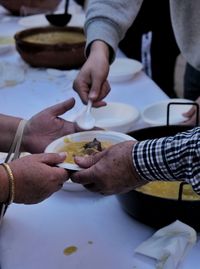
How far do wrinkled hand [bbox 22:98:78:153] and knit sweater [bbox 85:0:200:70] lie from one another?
29cm

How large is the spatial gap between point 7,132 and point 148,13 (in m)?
1.86

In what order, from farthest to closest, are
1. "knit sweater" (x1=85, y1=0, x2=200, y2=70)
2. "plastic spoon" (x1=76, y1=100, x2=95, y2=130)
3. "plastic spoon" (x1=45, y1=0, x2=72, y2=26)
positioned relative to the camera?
"plastic spoon" (x1=45, y1=0, x2=72, y2=26) → "knit sweater" (x1=85, y1=0, x2=200, y2=70) → "plastic spoon" (x1=76, y1=100, x2=95, y2=130)

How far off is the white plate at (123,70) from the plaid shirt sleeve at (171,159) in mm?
1008

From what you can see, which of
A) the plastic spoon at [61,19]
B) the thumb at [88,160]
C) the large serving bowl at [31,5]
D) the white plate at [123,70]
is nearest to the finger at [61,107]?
the thumb at [88,160]

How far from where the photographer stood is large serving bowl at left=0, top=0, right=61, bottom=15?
2.83 metres

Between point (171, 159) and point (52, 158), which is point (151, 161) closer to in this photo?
point (171, 159)

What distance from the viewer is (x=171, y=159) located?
2.47ft

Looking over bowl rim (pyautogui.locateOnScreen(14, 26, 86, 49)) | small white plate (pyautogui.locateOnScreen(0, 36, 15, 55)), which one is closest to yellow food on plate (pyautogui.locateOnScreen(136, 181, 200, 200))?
bowl rim (pyautogui.locateOnScreen(14, 26, 86, 49))

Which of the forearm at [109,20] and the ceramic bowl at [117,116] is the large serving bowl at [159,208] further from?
the forearm at [109,20]

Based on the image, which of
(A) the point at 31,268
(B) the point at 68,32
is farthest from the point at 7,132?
(B) the point at 68,32

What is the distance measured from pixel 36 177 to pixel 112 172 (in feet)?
0.47

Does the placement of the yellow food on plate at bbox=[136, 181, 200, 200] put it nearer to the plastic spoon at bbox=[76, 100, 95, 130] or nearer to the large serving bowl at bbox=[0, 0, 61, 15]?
the plastic spoon at bbox=[76, 100, 95, 130]

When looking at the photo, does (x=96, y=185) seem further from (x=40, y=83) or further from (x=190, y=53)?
(x=40, y=83)

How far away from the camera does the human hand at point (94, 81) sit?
122cm
